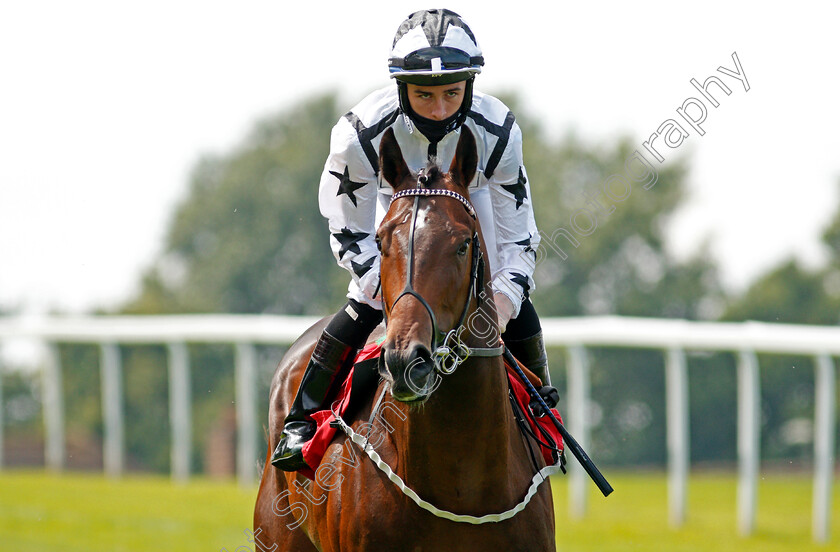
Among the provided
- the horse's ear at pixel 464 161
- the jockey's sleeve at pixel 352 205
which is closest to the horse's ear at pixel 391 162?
the horse's ear at pixel 464 161

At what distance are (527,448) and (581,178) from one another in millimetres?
42366

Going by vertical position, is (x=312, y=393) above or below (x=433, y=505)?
above

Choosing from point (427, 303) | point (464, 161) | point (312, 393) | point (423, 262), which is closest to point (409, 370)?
point (427, 303)

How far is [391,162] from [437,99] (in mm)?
450

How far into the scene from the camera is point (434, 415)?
393cm

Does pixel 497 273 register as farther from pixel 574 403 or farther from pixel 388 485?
pixel 574 403

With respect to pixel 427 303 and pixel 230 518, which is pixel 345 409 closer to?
pixel 427 303

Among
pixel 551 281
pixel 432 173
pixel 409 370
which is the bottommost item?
pixel 551 281

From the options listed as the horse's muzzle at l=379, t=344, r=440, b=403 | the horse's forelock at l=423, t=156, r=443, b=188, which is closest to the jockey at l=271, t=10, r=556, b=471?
the horse's forelock at l=423, t=156, r=443, b=188

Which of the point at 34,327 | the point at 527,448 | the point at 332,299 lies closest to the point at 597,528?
the point at 527,448

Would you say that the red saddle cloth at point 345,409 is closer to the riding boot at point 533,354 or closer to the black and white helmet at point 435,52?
the riding boot at point 533,354

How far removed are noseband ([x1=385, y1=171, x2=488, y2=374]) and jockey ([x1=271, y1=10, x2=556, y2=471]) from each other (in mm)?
310

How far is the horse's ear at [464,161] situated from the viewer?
4031 millimetres

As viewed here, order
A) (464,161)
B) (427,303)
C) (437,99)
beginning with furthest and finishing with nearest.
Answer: (437,99) < (464,161) < (427,303)
